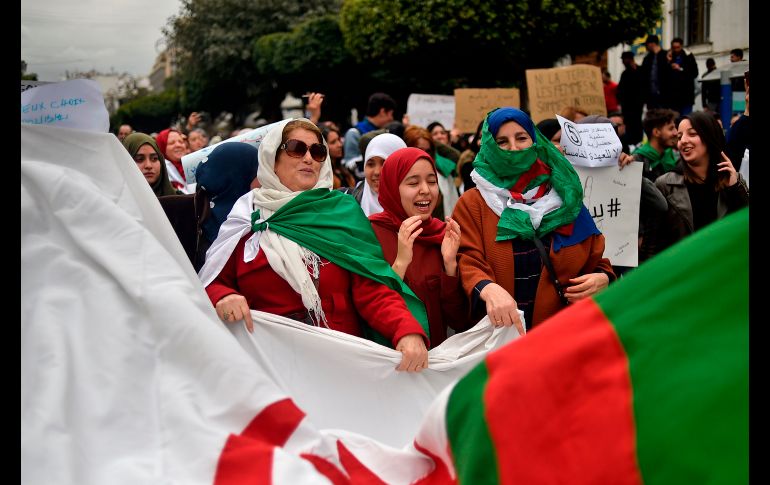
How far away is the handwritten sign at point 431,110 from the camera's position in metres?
11.4

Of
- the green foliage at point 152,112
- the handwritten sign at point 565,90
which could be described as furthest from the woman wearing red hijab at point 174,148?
the green foliage at point 152,112

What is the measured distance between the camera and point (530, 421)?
2.02 meters

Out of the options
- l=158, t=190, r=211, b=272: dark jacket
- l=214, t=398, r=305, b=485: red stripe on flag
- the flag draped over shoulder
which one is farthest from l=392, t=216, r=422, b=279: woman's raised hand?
l=214, t=398, r=305, b=485: red stripe on flag

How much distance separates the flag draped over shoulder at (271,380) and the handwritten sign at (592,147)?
3.16 metres

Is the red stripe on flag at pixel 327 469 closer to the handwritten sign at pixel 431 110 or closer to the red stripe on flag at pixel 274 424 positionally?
the red stripe on flag at pixel 274 424

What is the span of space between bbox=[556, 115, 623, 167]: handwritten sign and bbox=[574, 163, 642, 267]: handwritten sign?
6 cm

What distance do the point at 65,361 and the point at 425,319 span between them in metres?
1.74

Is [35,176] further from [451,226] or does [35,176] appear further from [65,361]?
[451,226]

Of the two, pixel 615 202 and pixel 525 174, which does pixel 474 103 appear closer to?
pixel 615 202

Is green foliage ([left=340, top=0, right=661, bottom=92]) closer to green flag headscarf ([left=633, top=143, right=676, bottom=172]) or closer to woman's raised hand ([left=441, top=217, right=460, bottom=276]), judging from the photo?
green flag headscarf ([left=633, top=143, right=676, bottom=172])

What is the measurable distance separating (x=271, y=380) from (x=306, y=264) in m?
1.18

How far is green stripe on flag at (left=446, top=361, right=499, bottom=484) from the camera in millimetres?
2066
